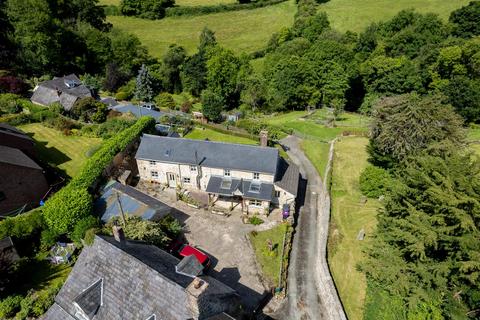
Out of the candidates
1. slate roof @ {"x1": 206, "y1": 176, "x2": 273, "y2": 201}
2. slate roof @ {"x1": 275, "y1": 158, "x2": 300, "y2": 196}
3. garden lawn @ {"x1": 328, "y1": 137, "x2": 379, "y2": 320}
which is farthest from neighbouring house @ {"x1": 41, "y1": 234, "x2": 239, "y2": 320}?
slate roof @ {"x1": 275, "y1": 158, "x2": 300, "y2": 196}

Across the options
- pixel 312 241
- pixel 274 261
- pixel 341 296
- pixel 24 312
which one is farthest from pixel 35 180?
pixel 341 296

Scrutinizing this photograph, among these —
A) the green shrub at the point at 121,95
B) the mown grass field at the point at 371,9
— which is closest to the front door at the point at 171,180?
the green shrub at the point at 121,95

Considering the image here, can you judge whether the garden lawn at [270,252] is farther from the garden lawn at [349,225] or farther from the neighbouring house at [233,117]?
the neighbouring house at [233,117]

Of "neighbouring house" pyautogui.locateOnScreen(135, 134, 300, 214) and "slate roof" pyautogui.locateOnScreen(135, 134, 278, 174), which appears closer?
"neighbouring house" pyautogui.locateOnScreen(135, 134, 300, 214)

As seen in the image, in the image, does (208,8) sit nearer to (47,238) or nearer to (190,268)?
(47,238)

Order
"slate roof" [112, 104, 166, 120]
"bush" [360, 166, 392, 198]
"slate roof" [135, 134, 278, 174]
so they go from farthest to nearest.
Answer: "slate roof" [112, 104, 166, 120], "bush" [360, 166, 392, 198], "slate roof" [135, 134, 278, 174]

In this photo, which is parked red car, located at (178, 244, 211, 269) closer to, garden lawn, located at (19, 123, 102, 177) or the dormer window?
the dormer window

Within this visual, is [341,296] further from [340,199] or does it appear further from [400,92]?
[400,92]
